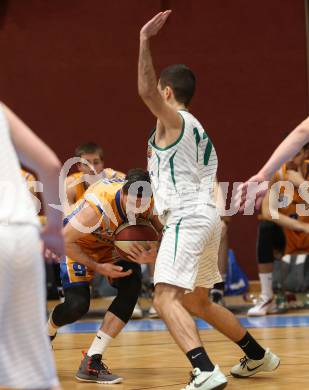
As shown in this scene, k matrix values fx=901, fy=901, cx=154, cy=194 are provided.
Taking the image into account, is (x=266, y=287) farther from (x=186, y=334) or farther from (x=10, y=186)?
(x=10, y=186)

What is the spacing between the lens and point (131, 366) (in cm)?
559

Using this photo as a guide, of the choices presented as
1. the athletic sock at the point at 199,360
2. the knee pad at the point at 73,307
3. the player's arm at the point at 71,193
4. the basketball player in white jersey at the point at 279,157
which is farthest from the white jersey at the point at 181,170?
the player's arm at the point at 71,193

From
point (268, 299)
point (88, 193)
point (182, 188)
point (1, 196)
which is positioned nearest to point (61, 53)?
point (268, 299)

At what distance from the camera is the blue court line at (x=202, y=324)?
7.64m

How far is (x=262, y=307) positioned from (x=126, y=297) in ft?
11.7

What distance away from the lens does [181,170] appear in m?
4.48

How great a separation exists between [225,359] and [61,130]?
6.02 metres

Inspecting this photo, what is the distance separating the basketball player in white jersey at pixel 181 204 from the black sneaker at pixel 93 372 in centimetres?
83

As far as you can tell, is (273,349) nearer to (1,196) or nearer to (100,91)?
(1,196)

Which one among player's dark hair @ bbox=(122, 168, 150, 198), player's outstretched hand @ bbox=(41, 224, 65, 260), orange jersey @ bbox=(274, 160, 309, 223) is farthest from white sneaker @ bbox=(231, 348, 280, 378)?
orange jersey @ bbox=(274, 160, 309, 223)

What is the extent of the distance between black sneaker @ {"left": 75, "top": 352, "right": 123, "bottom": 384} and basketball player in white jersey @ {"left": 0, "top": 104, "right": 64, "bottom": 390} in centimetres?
268

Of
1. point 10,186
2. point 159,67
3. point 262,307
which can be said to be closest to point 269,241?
point 262,307

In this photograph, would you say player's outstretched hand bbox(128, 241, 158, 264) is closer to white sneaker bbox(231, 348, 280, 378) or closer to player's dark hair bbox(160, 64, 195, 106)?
white sneaker bbox(231, 348, 280, 378)

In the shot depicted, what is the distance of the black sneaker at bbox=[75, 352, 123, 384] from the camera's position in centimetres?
509
